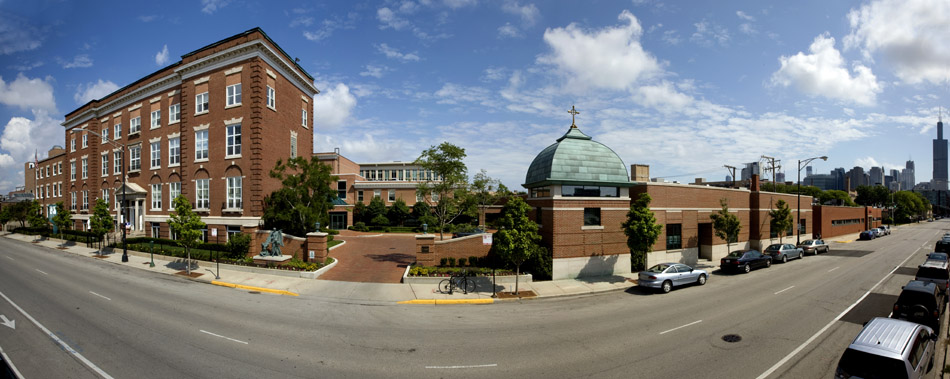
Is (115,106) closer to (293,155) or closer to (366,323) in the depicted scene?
(293,155)

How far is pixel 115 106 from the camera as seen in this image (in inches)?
1624

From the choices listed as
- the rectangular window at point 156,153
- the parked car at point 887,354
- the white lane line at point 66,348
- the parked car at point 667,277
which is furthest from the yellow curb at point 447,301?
the rectangular window at point 156,153

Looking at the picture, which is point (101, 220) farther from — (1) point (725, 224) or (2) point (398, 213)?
(1) point (725, 224)

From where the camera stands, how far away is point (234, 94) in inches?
1180

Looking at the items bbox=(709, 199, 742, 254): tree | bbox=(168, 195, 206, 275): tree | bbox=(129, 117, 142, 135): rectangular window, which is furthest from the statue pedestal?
A: bbox=(709, 199, 742, 254): tree

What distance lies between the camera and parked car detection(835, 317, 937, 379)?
749 cm

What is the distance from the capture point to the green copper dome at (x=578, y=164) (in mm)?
22297

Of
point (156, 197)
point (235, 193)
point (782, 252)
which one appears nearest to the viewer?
point (782, 252)

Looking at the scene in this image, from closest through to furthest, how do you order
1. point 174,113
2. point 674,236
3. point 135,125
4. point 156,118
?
point 674,236, point 174,113, point 156,118, point 135,125

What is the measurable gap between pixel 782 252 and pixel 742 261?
835 centimetres

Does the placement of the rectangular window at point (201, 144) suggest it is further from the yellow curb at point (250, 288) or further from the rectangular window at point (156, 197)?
the yellow curb at point (250, 288)

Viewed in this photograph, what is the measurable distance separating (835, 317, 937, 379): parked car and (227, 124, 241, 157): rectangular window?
36.0 meters

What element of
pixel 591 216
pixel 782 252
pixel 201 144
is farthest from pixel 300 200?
pixel 782 252

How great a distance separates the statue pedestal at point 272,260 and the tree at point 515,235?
577 inches
